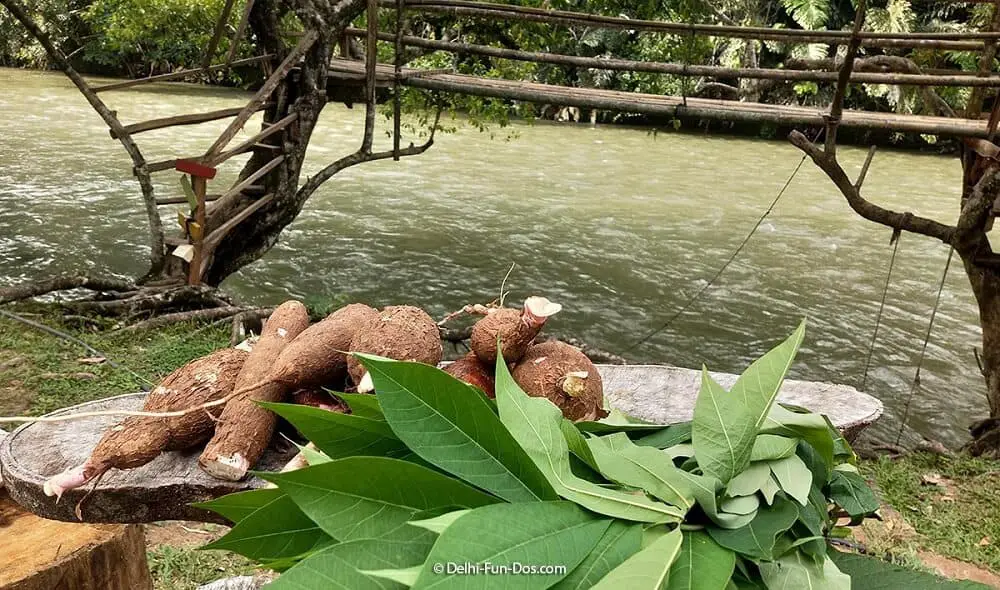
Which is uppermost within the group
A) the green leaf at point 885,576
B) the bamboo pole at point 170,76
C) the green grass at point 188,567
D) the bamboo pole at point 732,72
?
the bamboo pole at point 732,72

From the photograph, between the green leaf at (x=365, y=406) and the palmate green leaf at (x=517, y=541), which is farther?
the green leaf at (x=365, y=406)

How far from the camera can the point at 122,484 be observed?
1588mm

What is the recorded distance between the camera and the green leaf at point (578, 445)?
0.93 metres

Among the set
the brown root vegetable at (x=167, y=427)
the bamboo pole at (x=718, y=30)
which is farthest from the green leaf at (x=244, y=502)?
the bamboo pole at (x=718, y=30)

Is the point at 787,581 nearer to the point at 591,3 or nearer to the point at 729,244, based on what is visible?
the point at 591,3

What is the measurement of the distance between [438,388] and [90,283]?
502 centimetres

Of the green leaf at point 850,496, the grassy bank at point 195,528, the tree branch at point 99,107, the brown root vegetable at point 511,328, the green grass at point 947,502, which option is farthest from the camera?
the tree branch at point 99,107

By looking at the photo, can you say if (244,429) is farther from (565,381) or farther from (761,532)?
(761,532)

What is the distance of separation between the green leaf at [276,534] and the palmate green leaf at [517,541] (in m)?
0.24

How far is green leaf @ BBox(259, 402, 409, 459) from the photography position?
3.13 feet

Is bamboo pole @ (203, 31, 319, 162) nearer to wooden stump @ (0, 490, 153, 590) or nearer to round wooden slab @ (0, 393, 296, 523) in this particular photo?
wooden stump @ (0, 490, 153, 590)

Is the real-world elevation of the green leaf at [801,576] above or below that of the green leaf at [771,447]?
below

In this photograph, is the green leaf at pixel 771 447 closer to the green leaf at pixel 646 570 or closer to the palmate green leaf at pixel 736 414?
the palmate green leaf at pixel 736 414

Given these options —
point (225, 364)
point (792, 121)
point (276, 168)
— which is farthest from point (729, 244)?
point (225, 364)
